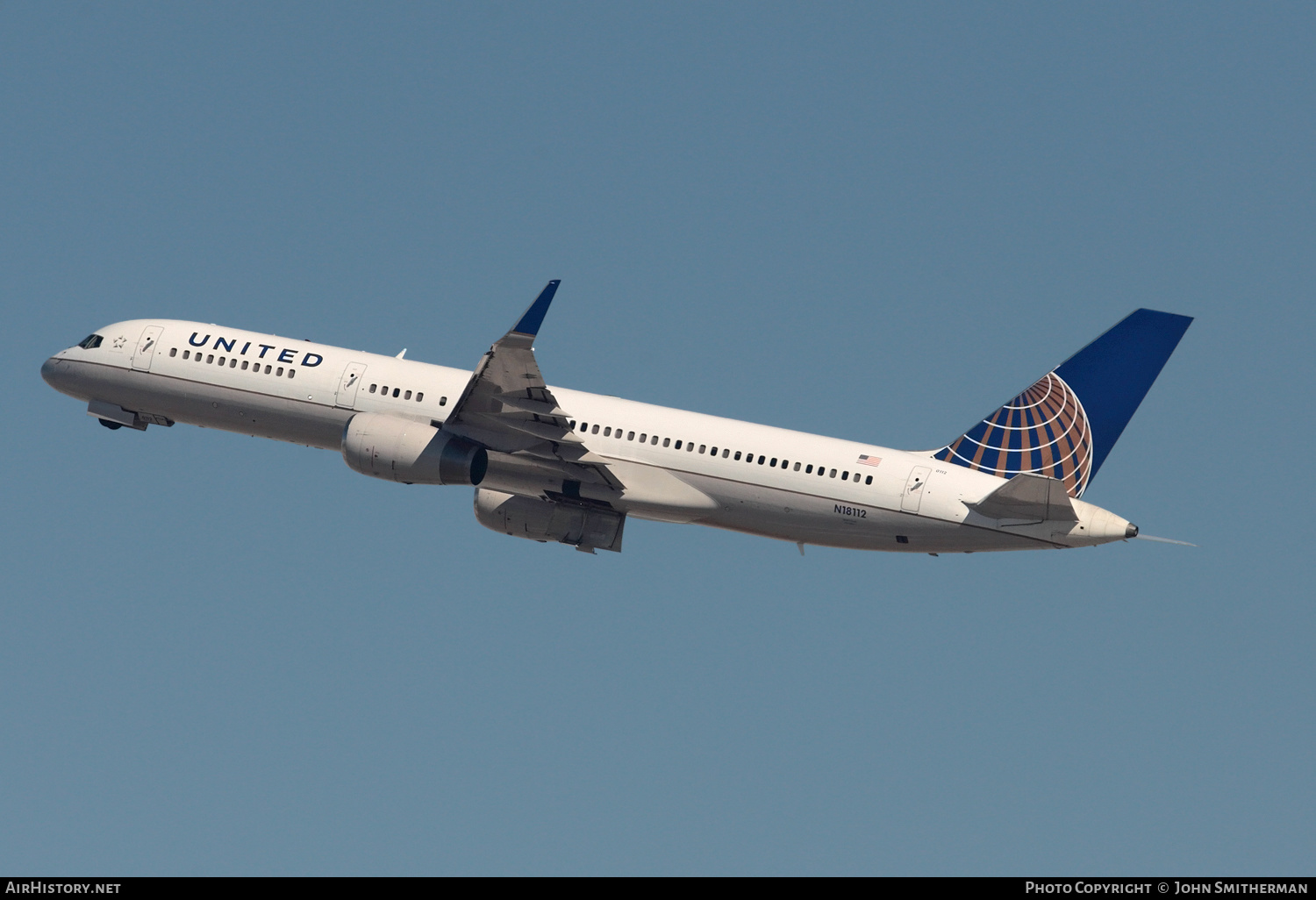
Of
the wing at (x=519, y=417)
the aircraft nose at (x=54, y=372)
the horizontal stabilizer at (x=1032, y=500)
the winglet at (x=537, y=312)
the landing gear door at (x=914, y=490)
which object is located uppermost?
the aircraft nose at (x=54, y=372)

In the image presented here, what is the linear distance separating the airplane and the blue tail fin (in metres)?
0.05

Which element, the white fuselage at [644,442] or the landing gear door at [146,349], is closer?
the white fuselage at [644,442]

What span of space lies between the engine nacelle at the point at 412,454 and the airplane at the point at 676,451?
0.16ft

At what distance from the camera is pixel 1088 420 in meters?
46.1

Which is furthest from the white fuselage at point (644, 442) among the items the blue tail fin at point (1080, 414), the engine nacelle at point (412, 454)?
the engine nacelle at point (412, 454)

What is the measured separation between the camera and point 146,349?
51.3m

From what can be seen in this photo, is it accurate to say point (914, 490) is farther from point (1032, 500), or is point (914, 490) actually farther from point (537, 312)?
point (537, 312)

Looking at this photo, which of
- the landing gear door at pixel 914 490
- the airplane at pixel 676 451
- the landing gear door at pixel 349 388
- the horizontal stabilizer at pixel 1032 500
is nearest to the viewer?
the horizontal stabilizer at pixel 1032 500

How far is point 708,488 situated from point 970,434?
7761mm

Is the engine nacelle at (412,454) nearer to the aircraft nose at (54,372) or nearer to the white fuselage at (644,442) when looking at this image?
the white fuselage at (644,442)

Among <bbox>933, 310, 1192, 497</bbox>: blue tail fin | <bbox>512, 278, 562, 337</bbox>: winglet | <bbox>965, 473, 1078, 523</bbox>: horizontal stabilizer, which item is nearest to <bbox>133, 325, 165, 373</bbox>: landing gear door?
<bbox>512, 278, 562, 337</bbox>: winglet

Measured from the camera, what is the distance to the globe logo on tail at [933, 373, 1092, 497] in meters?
45.7

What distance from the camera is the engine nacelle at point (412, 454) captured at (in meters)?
45.1
